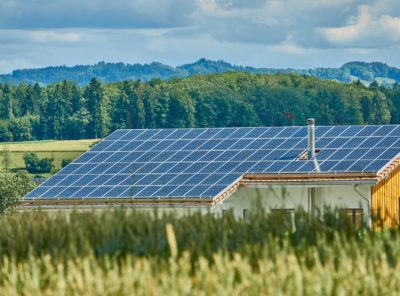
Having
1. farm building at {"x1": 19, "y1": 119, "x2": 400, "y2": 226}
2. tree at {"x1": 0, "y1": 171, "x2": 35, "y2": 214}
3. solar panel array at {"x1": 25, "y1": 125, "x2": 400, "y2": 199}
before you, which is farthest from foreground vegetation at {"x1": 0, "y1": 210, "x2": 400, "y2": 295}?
tree at {"x1": 0, "y1": 171, "x2": 35, "y2": 214}

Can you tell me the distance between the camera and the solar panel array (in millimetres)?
A: 50531

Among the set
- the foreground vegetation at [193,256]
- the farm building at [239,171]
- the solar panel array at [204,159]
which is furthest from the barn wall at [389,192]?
the foreground vegetation at [193,256]

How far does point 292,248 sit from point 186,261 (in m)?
1.46

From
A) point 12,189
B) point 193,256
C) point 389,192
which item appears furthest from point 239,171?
point 12,189

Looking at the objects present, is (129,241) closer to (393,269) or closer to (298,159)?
(393,269)

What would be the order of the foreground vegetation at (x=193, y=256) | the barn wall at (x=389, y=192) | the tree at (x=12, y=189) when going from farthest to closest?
the tree at (x=12, y=189) → the barn wall at (x=389, y=192) → the foreground vegetation at (x=193, y=256)

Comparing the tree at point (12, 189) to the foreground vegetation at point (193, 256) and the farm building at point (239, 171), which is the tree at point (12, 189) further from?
the foreground vegetation at point (193, 256)

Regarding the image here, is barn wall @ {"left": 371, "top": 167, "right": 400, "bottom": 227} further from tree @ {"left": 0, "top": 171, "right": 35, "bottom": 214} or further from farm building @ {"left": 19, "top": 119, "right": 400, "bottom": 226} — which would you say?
tree @ {"left": 0, "top": 171, "right": 35, "bottom": 214}

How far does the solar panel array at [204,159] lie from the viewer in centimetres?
5053

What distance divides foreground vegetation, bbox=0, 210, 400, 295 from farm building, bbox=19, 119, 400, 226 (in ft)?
87.1

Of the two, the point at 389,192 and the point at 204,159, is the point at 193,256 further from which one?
the point at 204,159

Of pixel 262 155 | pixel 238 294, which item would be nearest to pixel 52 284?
pixel 238 294

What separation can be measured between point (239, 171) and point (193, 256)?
114 feet

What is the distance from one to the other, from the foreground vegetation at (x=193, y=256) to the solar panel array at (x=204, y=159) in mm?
29284
